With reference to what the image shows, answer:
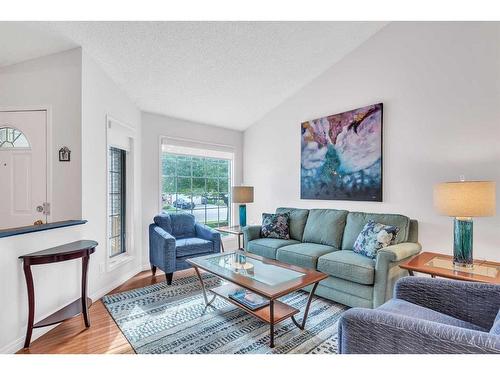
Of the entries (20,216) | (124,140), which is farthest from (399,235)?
(20,216)

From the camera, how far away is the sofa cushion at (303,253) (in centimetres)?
280

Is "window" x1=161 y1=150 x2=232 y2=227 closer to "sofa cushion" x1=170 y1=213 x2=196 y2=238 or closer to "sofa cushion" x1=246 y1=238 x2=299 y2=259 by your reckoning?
"sofa cushion" x1=170 y1=213 x2=196 y2=238

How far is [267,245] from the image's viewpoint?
10.8 feet

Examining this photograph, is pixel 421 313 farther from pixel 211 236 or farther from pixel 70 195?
pixel 70 195

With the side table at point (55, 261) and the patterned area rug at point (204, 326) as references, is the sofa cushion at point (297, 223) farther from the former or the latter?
the side table at point (55, 261)

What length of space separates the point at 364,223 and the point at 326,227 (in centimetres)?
47

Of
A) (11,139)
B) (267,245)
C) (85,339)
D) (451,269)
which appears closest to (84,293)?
(85,339)

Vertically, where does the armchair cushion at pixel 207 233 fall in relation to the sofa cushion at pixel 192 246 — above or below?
above

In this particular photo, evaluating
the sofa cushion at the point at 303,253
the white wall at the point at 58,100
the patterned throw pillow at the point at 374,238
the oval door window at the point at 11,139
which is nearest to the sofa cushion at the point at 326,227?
the sofa cushion at the point at 303,253

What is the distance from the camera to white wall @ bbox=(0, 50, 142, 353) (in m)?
1.92

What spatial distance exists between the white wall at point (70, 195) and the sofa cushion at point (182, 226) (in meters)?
0.83

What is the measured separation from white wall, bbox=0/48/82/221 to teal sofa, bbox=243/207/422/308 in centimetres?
215

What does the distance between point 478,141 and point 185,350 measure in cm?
313

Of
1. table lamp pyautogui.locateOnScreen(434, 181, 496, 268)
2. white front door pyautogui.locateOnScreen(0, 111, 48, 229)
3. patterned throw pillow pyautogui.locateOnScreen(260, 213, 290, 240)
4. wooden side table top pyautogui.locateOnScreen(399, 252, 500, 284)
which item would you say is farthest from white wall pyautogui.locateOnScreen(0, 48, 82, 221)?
table lamp pyautogui.locateOnScreen(434, 181, 496, 268)
